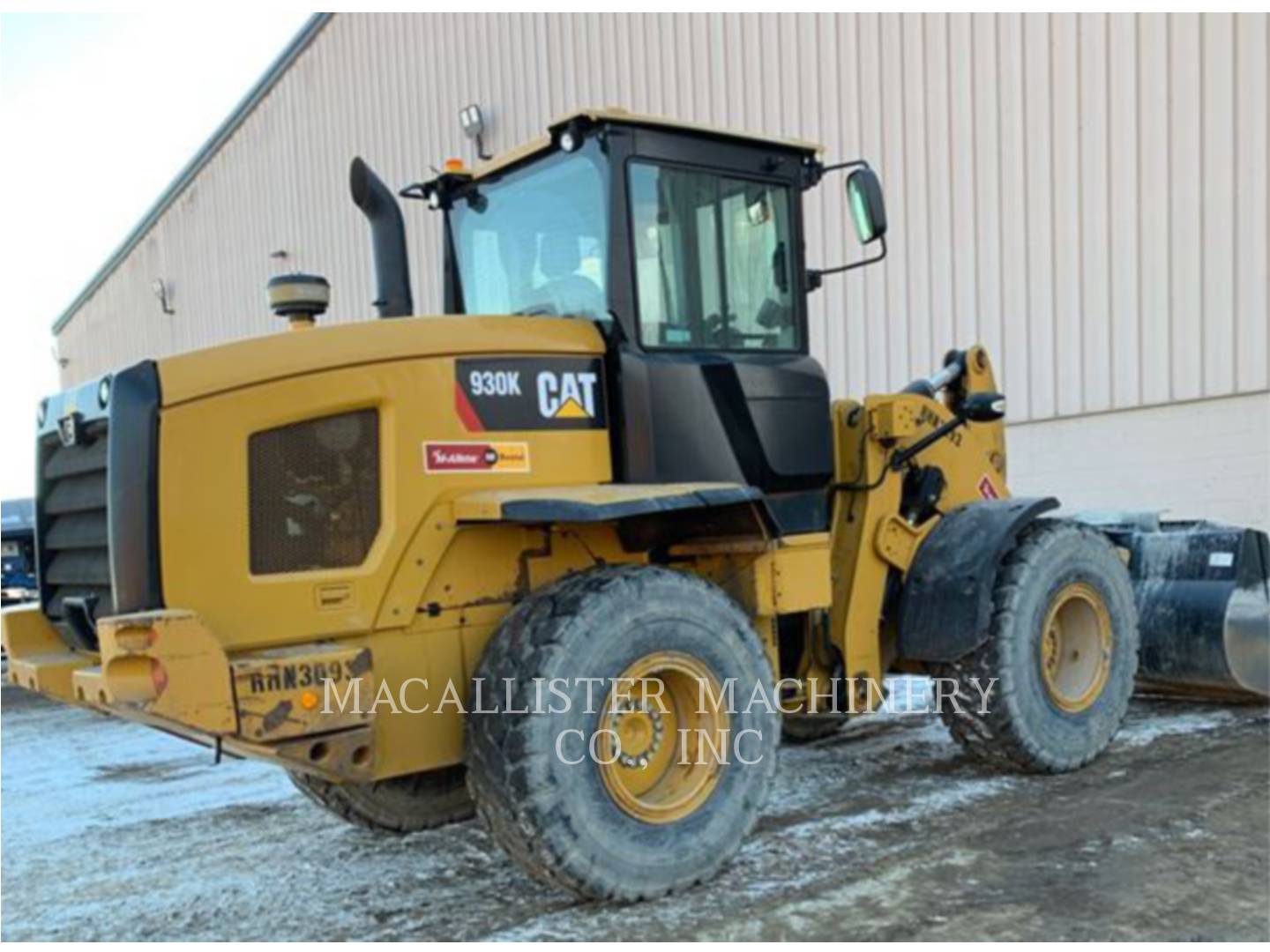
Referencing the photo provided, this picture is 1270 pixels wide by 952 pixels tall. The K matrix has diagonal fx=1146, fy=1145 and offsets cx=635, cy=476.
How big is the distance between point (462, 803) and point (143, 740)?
3538mm

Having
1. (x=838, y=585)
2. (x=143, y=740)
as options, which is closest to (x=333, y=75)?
(x=143, y=740)

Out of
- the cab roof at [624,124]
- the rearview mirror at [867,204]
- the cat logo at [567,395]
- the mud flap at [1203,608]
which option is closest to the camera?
the cat logo at [567,395]

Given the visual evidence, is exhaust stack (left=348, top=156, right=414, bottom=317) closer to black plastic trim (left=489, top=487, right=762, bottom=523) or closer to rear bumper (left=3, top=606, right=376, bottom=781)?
black plastic trim (left=489, top=487, right=762, bottom=523)

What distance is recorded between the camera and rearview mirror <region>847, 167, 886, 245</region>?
14.9 feet

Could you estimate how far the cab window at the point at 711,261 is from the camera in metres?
4.29

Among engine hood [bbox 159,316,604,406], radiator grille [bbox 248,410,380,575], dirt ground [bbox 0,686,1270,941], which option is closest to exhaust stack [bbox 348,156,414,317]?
engine hood [bbox 159,316,604,406]

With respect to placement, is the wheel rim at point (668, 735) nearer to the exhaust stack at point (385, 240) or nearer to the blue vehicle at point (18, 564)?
the exhaust stack at point (385, 240)

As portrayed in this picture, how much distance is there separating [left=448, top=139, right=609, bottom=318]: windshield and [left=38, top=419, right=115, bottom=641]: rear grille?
1708 mm

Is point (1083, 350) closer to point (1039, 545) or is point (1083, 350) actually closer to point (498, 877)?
point (1039, 545)

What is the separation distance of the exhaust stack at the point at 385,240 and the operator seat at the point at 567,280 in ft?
1.90

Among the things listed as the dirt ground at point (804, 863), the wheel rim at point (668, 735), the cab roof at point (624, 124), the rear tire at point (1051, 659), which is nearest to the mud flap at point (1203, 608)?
the dirt ground at point (804, 863)

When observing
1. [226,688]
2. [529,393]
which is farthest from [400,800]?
[529,393]

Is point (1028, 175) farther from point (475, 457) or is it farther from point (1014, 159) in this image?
point (475, 457)

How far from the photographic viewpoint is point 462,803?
14.7ft
